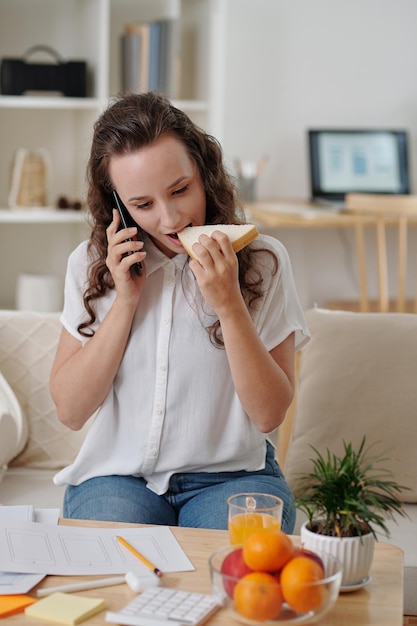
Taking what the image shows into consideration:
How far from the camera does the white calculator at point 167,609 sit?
1073 millimetres

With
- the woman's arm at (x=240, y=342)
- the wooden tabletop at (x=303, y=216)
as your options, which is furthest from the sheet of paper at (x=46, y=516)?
the wooden tabletop at (x=303, y=216)

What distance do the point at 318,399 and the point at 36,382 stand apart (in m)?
0.62

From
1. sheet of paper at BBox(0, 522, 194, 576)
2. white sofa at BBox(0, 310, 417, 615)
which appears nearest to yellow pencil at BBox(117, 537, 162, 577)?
sheet of paper at BBox(0, 522, 194, 576)

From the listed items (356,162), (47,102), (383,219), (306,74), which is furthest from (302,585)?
(306,74)

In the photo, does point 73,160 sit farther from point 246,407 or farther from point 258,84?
point 246,407

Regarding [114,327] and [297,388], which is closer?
[114,327]

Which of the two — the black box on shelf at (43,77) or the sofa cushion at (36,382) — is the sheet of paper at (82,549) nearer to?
the sofa cushion at (36,382)

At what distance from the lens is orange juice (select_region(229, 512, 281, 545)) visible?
48.9 inches

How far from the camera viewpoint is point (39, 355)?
2.09 meters

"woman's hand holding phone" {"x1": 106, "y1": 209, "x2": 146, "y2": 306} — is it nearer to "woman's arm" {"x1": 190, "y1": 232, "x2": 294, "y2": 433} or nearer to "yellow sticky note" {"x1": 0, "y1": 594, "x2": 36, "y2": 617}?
"woman's arm" {"x1": 190, "y1": 232, "x2": 294, "y2": 433}

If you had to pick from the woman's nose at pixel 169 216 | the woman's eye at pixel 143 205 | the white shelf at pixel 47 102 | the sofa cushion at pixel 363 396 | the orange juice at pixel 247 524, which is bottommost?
the orange juice at pixel 247 524

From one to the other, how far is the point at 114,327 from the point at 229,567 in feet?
2.00

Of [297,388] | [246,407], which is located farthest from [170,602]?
[297,388]

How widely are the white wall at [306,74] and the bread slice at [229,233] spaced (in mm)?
2569
